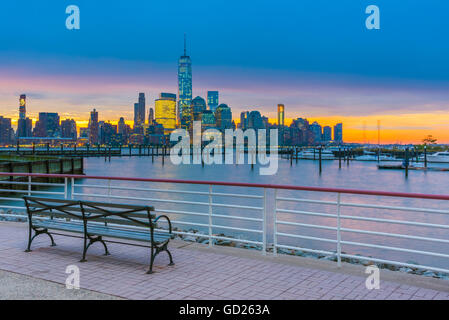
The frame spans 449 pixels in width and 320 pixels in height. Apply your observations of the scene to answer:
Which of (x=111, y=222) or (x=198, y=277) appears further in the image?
(x=111, y=222)

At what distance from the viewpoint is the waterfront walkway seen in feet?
16.7

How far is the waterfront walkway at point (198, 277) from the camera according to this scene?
5.09m

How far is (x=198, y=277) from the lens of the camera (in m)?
5.76

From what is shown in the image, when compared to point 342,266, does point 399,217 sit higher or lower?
lower

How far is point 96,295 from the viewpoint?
494cm

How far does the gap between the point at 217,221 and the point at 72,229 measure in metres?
19.2

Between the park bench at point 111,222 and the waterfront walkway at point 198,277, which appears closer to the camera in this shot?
the waterfront walkway at point 198,277

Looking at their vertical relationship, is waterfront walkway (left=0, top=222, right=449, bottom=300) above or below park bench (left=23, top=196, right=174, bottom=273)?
below

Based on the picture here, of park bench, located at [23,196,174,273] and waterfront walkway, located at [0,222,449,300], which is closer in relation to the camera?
waterfront walkway, located at [0,222,449,300]

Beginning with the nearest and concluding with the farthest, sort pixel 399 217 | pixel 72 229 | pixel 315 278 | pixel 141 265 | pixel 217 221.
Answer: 1. pixel 315 278
2. pixel 141 265
3. pixel 72 229
4. pixel 217 221
5. pixel 399 217

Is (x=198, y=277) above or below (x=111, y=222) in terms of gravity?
below

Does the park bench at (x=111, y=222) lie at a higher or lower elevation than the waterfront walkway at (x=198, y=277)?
Answer: higher
